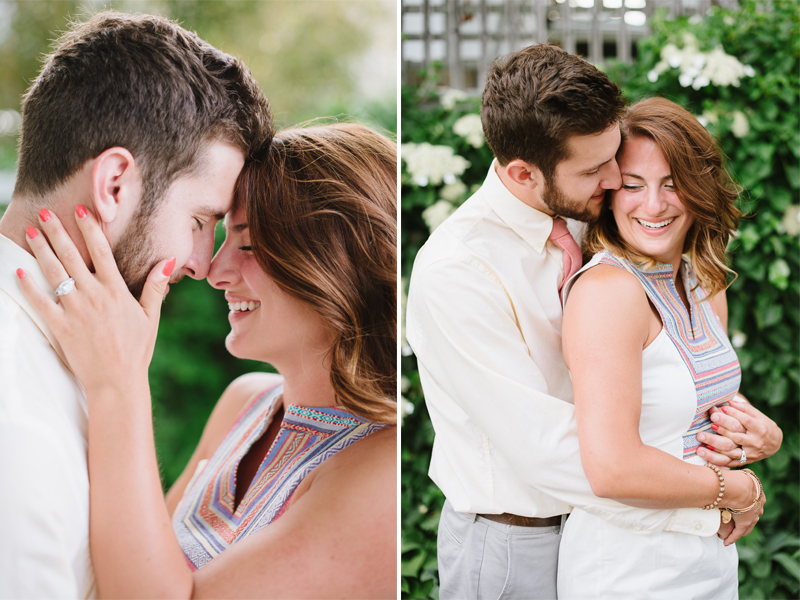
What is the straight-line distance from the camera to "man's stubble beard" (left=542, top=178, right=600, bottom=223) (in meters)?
1.35

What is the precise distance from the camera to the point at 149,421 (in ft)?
3.88

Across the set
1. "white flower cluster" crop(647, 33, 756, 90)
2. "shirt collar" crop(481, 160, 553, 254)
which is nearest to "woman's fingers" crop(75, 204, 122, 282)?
"shirt collar" crop(481, 160, 553, 254)

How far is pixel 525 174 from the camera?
1378 millimetres

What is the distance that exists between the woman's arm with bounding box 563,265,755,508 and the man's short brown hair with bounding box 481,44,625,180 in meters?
0.31

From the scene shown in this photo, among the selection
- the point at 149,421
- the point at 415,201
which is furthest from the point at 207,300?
the point at 415,201

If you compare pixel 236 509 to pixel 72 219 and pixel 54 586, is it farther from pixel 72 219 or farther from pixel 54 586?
pixel 72 219

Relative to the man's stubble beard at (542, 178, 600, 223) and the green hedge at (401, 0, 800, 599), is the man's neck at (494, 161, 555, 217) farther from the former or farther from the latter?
the green hedge at (401, 0, 800, 599)

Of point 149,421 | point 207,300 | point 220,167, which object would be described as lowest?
point 149,421

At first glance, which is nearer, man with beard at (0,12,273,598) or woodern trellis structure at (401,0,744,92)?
man with beard at (0,12,273,598)

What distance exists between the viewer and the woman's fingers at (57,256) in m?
1.17

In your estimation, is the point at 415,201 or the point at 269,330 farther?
the point at 415,201

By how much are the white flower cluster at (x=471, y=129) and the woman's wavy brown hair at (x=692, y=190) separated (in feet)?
3.14

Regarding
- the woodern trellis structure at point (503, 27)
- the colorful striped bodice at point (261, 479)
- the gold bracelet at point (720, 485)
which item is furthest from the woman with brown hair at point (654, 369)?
the woodern trellis structure at point (503, 27)

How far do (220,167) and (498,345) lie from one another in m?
0.71
